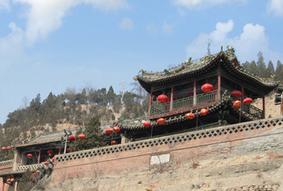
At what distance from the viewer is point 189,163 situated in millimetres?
Result: 20625

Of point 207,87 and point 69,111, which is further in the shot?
point 69,111

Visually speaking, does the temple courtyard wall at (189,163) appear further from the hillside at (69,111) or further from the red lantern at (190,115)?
the hillside at (69,111)

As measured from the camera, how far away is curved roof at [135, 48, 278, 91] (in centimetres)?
2605

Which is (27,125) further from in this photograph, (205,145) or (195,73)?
(205,145)

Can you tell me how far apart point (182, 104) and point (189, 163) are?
23.4ft

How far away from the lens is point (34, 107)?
82.5 m

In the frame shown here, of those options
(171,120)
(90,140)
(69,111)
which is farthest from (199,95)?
(69,111)

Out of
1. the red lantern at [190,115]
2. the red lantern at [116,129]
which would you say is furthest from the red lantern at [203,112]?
the red lantern at [116,129]

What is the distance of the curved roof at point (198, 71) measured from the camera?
26.0 m

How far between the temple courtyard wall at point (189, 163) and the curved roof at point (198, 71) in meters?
5.82

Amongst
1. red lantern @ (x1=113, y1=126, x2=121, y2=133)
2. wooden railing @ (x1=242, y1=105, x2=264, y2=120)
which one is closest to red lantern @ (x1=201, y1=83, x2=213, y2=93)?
wooden railing @ (x1=242, y1=105, x2=264, y2=120)

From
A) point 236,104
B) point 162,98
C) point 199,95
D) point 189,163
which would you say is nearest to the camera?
point 189,163

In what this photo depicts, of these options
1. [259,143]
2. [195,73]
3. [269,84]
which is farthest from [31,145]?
[259,143]

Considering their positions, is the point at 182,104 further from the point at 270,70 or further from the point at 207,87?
the point at 270,70
